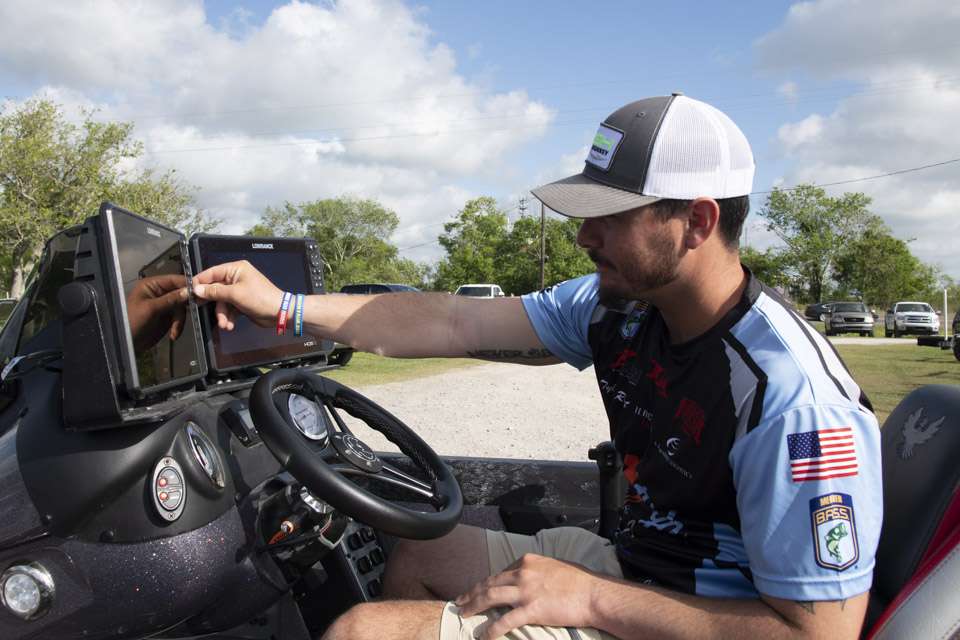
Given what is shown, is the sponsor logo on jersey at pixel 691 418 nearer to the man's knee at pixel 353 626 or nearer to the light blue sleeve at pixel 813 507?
the light blue sleeve at pixel 813 507

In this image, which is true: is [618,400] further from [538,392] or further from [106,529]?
[538,392]

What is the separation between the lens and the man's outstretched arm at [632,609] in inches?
59.7

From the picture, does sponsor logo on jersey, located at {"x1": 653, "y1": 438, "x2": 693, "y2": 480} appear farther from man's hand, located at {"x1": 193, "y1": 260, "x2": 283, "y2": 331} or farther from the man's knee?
man's hand, located at {"x1": 193, "y1": 260, "x2": 283, "y2": 331}

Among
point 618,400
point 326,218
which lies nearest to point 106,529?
point 618,400

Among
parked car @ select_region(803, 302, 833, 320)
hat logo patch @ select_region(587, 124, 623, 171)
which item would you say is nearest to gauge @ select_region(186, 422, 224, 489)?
hat logo patch @ select_region(587, 124, 623, 171)

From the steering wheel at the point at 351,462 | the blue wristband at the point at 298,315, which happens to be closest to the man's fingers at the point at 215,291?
the blue wristband at the point at 298,315

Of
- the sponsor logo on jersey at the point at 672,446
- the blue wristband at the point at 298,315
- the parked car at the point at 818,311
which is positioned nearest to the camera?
the sponsor logo on jersey at the point at 672,446

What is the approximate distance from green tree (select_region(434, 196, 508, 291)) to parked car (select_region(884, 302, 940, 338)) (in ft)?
98.8

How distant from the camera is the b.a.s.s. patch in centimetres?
149

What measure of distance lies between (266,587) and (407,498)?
0.61 meters

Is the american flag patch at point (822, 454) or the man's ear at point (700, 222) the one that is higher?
the man's ear at point (700, 222)

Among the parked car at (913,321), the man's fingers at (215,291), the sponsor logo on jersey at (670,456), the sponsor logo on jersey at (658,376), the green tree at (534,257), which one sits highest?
the green tree at (534,257)

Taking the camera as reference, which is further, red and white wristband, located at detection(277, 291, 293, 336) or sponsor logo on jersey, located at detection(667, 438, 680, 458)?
red and white wristband, located at detection(277, 291, 293, 336)

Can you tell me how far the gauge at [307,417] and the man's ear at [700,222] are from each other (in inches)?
44.4
